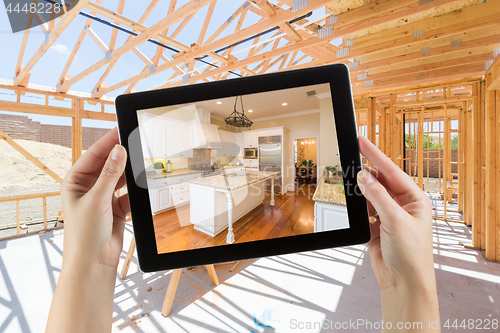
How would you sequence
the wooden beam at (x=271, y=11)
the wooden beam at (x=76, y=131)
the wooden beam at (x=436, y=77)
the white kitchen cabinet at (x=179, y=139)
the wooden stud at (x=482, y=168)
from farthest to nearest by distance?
the wooden beam at (x=76, y=131) → the wooden stud at (x=482, y=168) → the wooden beam at (x=436, y=77) → the wooden beam at (x=271, y=11) → the white kitchen cabinet at (x=179, y=139)

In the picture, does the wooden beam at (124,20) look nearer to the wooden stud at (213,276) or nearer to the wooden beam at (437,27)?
the wooden beam at (437,27)

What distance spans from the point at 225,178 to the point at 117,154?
0.38 meters

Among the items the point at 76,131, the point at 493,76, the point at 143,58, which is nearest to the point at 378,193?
the point at 493,76

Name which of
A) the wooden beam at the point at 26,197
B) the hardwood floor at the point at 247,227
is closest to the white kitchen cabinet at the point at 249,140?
the hardwood floor at the point at 247,227

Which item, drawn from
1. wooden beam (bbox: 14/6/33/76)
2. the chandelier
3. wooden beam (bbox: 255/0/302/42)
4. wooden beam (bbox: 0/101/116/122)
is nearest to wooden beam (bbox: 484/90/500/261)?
wooden beam (bbox: 255/0/302/42)

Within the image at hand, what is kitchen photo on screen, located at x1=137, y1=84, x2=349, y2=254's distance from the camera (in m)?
0.54

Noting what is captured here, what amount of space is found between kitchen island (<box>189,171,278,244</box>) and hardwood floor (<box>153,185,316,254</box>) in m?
0.04

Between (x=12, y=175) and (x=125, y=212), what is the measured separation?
654 cm

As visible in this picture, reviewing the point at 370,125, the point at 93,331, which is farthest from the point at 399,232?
the point at 370,125

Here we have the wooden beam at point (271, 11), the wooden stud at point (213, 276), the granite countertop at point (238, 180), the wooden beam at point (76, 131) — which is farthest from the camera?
the wooden beam at point (76, 131)

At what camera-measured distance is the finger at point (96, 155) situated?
65cm

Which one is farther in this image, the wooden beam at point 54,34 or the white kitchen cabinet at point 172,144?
the wooden beam at point 54,34

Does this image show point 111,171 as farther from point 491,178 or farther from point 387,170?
point 491,178

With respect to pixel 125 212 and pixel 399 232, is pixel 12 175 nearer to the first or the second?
pixel 125 212
